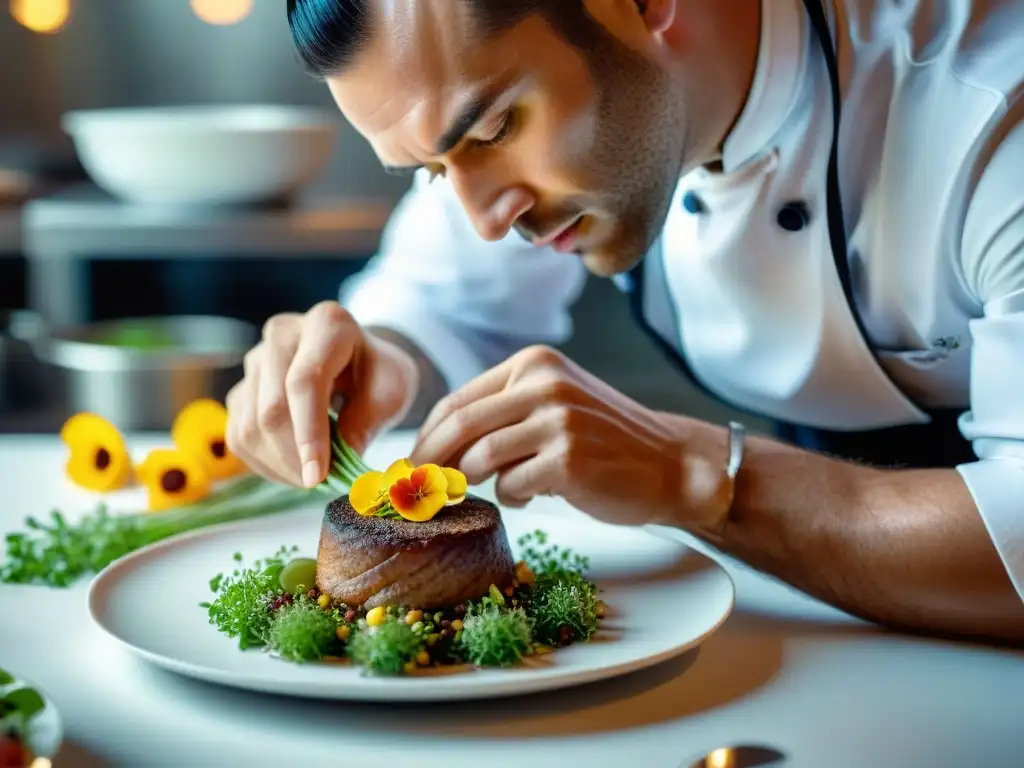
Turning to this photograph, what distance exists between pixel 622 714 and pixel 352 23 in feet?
2.30

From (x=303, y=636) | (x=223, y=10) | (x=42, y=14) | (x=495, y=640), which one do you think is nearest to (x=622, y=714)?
(x=495, y=640)

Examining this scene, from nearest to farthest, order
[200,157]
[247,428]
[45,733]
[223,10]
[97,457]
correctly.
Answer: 1. [45,733]
2. [247,428]
3. [97,457]
4. [200,157]
5. [223,10]

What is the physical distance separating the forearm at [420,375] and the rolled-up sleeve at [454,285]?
0.02m

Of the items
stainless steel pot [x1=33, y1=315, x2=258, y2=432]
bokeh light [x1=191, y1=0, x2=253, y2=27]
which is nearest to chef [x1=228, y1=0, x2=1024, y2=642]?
stainless steel pot [x1=33, y1=315, x2=258, y2=432]

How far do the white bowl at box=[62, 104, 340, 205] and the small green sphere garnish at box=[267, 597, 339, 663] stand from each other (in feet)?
6.97

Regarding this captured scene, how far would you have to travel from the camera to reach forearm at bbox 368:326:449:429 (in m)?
1.91

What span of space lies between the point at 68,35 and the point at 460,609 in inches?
125

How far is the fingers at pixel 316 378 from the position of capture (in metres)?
1.39

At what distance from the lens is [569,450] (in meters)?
1.33

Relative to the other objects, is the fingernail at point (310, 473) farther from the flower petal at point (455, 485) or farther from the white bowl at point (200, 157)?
the white bowl at point (200, 157)

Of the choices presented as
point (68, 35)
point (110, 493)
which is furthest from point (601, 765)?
point (68, 35)

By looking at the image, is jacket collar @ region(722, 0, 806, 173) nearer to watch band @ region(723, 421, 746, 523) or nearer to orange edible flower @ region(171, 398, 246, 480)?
watch band @ region(723, 421, 746, 523)

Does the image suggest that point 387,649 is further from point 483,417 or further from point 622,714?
point 483,417

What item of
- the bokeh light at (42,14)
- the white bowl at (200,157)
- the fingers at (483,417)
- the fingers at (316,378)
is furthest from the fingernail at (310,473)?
the bokeh light at (42,14)
